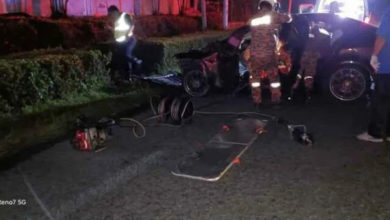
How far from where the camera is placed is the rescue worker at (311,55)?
324 inches

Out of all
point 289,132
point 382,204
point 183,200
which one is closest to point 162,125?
point 289,132

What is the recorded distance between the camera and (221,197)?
13.9ft

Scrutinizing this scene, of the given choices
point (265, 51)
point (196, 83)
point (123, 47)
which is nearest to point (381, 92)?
point (265, 51)

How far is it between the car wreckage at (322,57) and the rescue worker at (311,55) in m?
0.05

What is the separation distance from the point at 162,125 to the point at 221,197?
2.72 metres

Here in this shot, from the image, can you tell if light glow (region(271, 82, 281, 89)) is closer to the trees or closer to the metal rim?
the metal rim

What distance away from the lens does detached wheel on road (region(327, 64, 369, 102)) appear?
8094 millimetres

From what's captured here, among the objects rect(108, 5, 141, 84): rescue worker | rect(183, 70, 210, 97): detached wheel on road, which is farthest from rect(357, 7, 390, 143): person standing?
rect(108, 5, 141, 84): rescue worker

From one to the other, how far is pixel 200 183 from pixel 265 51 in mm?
3802

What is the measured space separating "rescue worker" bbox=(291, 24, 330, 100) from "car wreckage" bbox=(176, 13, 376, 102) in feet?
0.17

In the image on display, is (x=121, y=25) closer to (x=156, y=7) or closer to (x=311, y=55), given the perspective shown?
(x=311, y=55)

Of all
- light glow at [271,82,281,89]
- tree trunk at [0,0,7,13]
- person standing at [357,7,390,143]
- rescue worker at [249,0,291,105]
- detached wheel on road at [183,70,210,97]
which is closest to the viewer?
person standing at [357,7,390,143]

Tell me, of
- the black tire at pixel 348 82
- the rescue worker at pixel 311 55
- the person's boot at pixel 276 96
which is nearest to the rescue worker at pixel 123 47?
the person's boot at pixel 276 96

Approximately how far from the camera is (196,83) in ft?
30.6
